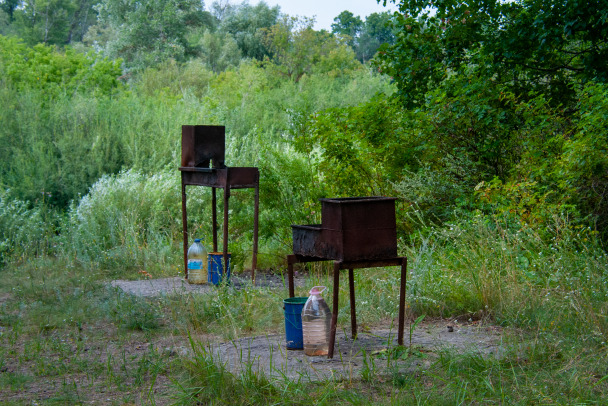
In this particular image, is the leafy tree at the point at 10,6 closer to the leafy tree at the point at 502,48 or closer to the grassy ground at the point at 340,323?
the leafy tree at the point at 502,48

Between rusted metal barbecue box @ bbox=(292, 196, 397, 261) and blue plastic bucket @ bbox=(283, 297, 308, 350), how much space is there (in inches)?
17.2

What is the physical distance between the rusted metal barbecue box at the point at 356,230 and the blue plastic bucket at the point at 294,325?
438mm

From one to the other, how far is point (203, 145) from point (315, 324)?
Answer: 151 inches

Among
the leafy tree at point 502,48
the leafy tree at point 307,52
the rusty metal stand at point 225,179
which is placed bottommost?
the rusty metal stand at point 225,179

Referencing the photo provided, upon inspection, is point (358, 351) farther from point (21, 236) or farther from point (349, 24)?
point (349, 24)

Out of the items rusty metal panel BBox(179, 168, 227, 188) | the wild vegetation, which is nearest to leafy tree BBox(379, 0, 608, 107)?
the wild vegetation

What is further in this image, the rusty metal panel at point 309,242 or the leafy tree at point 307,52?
the leafy tree at point 307,52

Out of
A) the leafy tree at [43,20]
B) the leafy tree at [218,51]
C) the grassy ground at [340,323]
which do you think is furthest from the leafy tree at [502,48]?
the leafy tree at [43,20]

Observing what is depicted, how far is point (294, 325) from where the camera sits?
4816 mm

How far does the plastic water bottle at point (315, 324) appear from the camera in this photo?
15.1 feet

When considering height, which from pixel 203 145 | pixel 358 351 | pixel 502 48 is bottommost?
pixel 358 351

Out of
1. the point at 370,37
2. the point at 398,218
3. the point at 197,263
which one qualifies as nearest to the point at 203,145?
the point at 197,263

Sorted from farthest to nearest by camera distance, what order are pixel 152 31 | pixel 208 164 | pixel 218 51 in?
pixel 218 51, pixel 152 31, pixel 208 164

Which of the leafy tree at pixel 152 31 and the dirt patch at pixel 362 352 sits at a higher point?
the leafy tree at pixel 152 31
